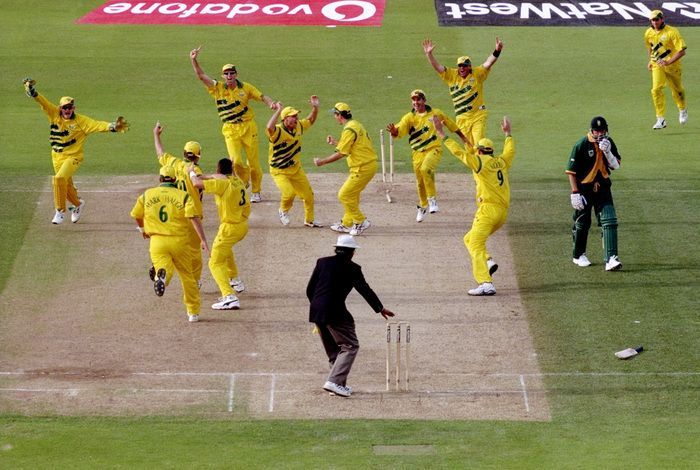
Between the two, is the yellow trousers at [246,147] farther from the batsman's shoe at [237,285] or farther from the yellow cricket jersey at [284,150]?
the batsman's shoe at [237,285]

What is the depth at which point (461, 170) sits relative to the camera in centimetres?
2709

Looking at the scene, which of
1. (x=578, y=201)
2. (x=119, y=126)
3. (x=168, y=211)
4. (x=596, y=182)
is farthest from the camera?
(x=119, y=126)

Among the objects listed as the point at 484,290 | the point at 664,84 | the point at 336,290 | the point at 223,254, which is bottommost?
the point at 664,84

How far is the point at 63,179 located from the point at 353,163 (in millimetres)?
4971

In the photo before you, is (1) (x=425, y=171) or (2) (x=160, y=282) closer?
(2) (x=160, y=282)

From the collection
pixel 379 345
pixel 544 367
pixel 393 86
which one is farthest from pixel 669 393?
pixel 393 86

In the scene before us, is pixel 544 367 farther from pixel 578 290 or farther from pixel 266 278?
pixel 266 278

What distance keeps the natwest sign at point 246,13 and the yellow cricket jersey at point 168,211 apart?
69.2 ft

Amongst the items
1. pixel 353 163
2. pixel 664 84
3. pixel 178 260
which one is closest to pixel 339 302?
pixel 178 260

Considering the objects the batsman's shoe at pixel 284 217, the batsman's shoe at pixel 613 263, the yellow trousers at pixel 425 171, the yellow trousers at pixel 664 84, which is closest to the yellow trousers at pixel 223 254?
the batsman's shoe at pixel 284 217

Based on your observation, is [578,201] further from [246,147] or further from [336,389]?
[246,147]

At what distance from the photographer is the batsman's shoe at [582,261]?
849 inches

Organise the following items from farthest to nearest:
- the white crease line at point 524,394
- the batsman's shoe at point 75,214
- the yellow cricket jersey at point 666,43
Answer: the yellow cricket jersey at point 666,43
the batsman's shoe at point 75,214
the white crease line at point 524,394

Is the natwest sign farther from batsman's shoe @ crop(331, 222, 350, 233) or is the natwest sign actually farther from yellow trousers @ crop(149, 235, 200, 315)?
yellow trousers @ crop(149, 235, 200, 315)
